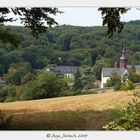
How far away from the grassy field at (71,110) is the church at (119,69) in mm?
169

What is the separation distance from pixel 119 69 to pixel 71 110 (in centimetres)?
65

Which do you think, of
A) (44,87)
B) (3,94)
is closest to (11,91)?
(3,94)

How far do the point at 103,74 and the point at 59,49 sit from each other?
52 centimetres

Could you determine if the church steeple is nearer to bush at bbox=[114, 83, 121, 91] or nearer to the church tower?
the church tower

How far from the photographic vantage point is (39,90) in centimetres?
845

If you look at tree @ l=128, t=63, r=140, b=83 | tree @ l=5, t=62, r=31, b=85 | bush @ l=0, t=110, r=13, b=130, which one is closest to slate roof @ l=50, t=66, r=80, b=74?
tree @ l=5, t=62, r=31, b=85

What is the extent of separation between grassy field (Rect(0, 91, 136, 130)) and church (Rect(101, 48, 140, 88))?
0.17 m

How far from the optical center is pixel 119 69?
335 inches

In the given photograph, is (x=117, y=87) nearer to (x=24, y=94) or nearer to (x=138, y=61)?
(x=138, y=61)

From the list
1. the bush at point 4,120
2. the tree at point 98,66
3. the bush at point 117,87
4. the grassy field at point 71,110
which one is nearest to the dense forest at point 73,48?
the tree at point 98,66

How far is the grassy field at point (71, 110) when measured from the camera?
8406 millimetres

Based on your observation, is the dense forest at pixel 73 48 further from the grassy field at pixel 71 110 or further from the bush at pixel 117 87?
the grassy field at pixel 71 110

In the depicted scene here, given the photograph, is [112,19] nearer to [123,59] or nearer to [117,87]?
[123,59]
